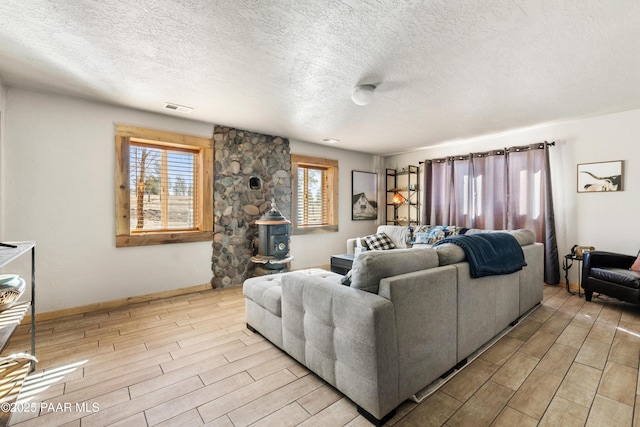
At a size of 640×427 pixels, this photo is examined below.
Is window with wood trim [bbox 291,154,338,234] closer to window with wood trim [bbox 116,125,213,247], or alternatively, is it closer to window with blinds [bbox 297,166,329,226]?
window with blinds [bbox 297,166,329,226]

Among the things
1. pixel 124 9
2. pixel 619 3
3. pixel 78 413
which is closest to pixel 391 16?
pixel 619 3

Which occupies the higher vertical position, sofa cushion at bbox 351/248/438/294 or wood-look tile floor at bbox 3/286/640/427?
sofa cushion at bbox 351/248/438/294

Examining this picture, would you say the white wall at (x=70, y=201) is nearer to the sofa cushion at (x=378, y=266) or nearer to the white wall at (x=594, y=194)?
the sofa cushion at (x=378, y=266)

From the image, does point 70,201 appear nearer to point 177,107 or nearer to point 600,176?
point 177,107

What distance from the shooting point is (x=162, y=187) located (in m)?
3.85

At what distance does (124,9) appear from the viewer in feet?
5.67

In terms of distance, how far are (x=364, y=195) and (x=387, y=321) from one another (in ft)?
16.2

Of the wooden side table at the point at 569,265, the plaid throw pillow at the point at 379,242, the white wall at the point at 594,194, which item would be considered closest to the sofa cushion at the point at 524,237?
the wooden side table at the point at 569,265

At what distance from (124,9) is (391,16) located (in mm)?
1671

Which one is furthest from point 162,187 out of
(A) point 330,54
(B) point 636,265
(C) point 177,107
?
(B) point 636,265

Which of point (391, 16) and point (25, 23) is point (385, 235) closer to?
point (391, 16)

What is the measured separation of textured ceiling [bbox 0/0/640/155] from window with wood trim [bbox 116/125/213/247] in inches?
19.1

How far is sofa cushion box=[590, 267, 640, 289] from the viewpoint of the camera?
300cm

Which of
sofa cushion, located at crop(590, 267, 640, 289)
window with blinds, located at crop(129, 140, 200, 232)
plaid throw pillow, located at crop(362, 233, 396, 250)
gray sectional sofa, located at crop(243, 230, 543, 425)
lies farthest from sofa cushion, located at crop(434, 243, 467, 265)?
window with blinds, located at crop(129, 140, 200, 232)
